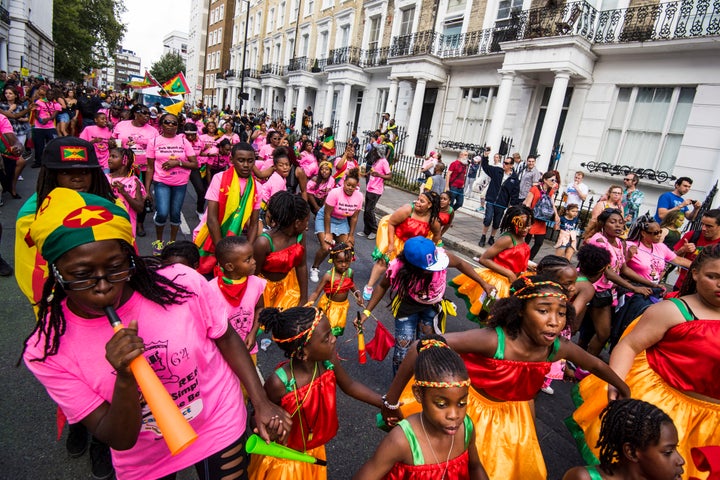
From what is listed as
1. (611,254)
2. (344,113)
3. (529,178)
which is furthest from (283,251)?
(344,113)

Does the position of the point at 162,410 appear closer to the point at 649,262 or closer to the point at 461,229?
the point at 649,262

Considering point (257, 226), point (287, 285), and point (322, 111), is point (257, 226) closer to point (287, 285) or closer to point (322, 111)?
point (287, 285)

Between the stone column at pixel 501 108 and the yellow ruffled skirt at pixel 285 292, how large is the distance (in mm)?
12856

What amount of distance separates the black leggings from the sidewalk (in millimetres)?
7380

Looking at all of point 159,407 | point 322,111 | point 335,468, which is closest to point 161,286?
point 159,407

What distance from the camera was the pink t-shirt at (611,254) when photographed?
4.30m

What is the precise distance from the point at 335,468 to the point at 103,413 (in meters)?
1.80

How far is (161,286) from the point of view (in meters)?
1.55

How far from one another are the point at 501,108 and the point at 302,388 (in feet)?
48.2

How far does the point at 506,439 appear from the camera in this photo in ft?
7.62

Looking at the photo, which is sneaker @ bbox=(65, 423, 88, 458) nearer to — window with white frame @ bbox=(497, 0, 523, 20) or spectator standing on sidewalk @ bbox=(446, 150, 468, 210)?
spectator standing on sidewalk @ bbox=(446, 150, 468, 210)

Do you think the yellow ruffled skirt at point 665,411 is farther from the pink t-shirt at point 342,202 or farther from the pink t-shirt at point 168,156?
the pink t-shirt at point 168,156

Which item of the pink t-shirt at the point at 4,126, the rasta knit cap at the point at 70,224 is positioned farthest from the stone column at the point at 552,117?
the rasta knit cap at the point at 70,224

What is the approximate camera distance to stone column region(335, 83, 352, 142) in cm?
2467
